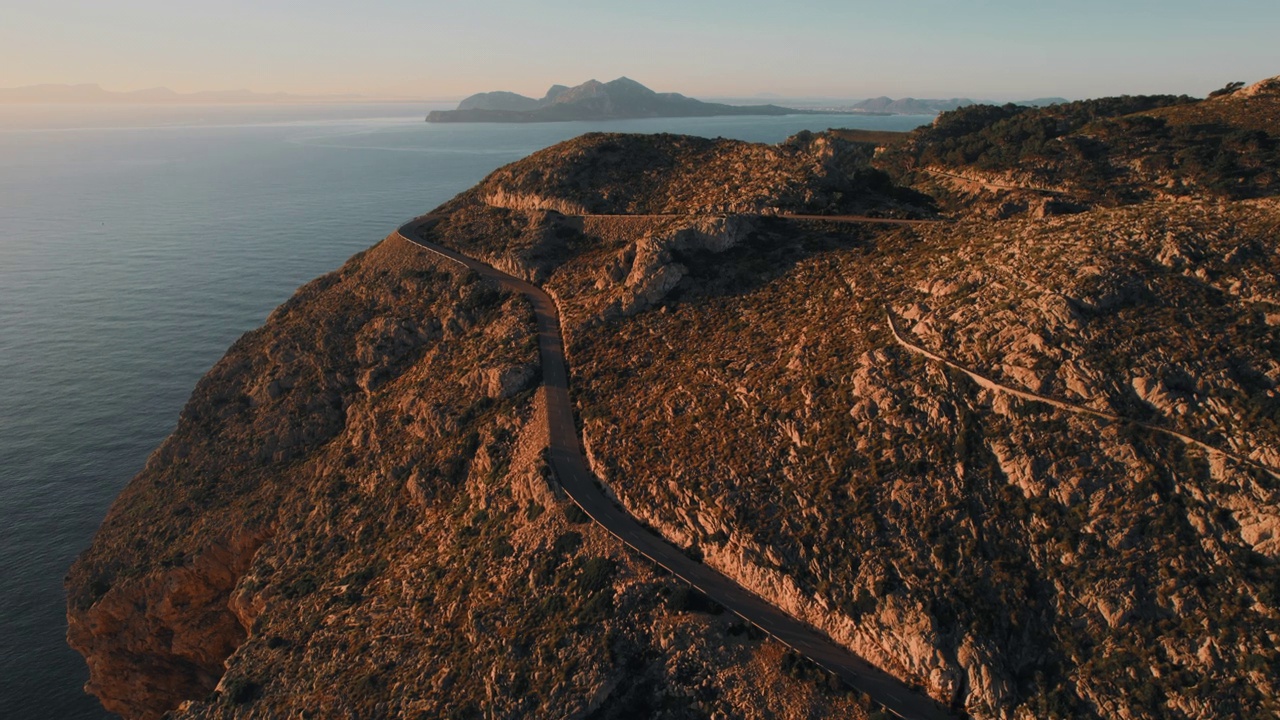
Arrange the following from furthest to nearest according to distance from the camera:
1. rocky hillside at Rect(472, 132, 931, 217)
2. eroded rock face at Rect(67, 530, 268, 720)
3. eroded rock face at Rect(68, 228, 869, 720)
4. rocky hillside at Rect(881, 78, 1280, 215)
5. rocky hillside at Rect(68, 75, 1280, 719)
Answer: rocky hillside at Rect(472, 132, 931, 217) → rocky hillside at Rect(881, 78, 1280, 215) → eroded rock face at Rect(67, 530, 268, 720) → eroded rock face at Rect(68, 228, 869, 720) → rocky hillside at Rect(68, 75, 1280, 719)

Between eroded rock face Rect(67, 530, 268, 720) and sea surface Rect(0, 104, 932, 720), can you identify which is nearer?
eroded rock face Rect(67, 530, 268, 720)

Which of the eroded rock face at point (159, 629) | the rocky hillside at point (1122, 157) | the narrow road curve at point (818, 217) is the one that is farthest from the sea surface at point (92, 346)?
the rocky hillside at point (1122, 157)

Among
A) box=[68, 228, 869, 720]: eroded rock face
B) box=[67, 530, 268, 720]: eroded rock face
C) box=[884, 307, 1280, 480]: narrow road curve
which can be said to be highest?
box=[884, 307, 1280, 480]: narrow road curve

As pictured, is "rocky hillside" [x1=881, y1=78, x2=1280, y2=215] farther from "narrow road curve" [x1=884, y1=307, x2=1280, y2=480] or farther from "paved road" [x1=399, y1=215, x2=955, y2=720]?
"paved road" [x1=399, y1=215, x2=955, y2=720]

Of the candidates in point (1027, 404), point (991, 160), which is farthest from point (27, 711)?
point (991, 160)

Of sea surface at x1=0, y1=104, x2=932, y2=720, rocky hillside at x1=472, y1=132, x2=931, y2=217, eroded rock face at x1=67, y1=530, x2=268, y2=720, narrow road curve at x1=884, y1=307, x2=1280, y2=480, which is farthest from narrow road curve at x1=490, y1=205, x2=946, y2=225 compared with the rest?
sea surface at x1=0, y1=104, x2=932, y2=720

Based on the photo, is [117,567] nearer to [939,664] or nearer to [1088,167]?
[939,664]
